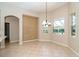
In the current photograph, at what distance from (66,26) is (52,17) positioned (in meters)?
2.53

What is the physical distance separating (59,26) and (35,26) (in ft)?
9.62

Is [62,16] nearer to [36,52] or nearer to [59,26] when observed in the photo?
[59,26]

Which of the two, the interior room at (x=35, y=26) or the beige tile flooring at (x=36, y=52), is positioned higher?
the interior room at (x=35, y=26)

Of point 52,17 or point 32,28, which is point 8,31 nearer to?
point 32,28

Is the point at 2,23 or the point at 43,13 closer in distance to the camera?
the point at 2,23

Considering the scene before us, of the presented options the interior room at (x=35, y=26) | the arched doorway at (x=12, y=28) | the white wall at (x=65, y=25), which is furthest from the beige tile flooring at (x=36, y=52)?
the arched doorway at (x=12, y=28)

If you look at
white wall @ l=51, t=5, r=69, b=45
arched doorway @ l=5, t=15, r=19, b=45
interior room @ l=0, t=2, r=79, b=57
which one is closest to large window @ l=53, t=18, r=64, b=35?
interior room @ l=0, t=2, r=79, b=57

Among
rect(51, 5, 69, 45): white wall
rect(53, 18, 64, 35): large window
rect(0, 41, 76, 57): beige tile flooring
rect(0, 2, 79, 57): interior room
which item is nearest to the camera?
rect(0, 41, 76, 57): beige tile flooring

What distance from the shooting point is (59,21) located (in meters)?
8.65

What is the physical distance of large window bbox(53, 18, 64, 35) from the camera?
8.35m

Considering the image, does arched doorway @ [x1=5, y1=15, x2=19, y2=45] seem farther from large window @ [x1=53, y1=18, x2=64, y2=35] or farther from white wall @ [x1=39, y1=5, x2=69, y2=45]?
large window @ [x1=53, y1=18, x2=64, y2=35]

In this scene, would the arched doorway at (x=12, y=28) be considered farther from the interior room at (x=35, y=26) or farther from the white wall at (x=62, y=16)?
the white wall at (x=62, y=16)

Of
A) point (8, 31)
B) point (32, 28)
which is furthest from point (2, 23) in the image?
point (32, 28)

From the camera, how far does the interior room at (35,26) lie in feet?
23.0
